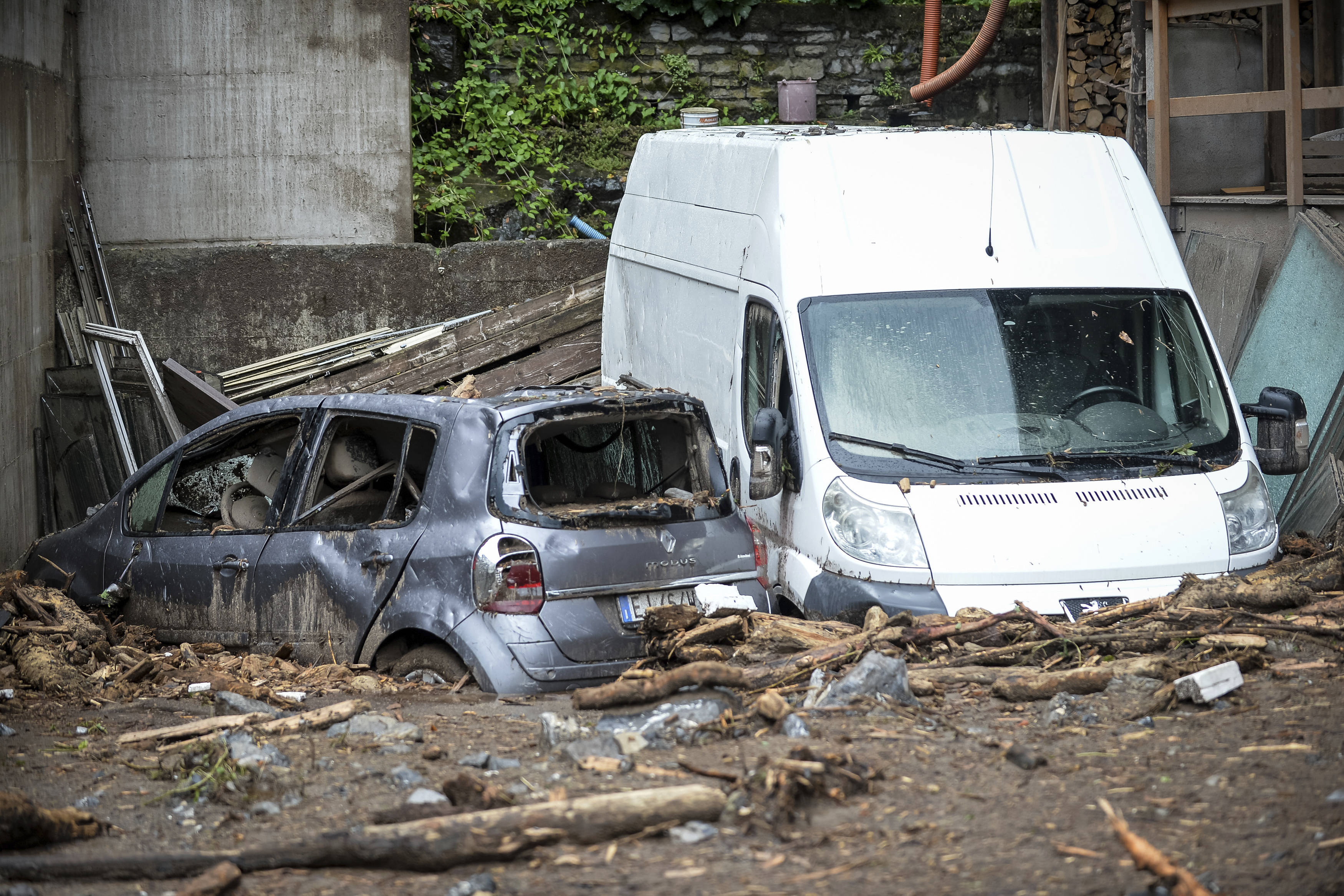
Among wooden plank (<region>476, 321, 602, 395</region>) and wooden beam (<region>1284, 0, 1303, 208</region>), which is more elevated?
wooden beam (<region>1284, 0, 1303, 208</region>)

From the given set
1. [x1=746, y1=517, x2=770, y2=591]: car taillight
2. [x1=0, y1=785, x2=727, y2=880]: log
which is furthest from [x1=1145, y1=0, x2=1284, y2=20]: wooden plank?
[x1=0, y1=785, x2=727, y2=880]: log

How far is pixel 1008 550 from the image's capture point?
5328 mm

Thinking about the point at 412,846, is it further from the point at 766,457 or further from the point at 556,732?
the point at 766,457

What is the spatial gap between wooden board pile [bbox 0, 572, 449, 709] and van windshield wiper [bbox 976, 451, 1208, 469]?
275 centimetres

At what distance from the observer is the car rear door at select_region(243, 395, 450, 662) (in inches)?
215

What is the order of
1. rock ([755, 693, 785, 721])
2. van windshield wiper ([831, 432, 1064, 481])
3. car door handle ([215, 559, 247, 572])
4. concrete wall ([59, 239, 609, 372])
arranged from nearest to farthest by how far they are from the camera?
rock ([755, 693, 785, 721]) → van windshield wiper ([831, 432, 1064, 481]) → car door handle ([215, 559, 247, 572]) → concrete wall ([59, 239, 609, 372])

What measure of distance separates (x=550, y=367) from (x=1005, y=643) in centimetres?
611

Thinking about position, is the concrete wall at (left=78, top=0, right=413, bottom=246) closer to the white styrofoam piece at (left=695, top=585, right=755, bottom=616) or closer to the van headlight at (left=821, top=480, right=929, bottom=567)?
the white styrofoam piece at (left=695, top=585, right=755, bottom=616)

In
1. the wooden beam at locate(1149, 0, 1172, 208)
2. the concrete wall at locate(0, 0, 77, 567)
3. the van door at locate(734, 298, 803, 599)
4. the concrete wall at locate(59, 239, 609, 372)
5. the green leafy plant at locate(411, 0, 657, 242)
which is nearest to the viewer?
the van door at locate(734, 298, 803, 599)

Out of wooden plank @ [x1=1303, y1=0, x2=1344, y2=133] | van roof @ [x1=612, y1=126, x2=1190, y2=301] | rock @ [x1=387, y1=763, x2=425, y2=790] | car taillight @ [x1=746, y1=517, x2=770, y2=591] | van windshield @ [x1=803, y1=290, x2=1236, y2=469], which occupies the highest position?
wooden plank @ [x1=1303, y1=0, x2=1344, y2=133]

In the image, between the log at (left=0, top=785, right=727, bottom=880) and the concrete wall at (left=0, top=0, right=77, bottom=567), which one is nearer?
the log at (left=0, top=785, right=727, bottom=880)

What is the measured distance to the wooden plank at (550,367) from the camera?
410 inches

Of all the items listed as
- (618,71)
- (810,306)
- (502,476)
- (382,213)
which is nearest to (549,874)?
(502,476)

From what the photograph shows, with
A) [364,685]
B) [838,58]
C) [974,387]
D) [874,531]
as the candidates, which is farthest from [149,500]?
[838,58]
